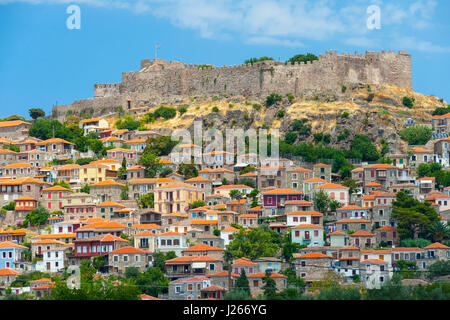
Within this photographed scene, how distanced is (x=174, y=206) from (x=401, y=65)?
30.3 meters

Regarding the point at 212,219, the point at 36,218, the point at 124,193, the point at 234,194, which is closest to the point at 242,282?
the point at 212,219

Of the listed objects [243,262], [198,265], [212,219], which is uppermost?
[212,219]

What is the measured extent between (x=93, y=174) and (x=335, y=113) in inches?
→ 806

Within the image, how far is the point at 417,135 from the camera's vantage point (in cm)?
8731

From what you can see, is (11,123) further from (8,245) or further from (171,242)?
(171,242)

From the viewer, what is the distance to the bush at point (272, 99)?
94.8 metres

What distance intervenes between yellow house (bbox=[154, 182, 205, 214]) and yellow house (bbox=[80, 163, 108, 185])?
8319 millimetres

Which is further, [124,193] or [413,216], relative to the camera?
[124,193]

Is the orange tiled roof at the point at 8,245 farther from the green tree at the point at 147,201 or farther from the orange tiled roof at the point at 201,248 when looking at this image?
the orange tiled roof at the point at 201,248

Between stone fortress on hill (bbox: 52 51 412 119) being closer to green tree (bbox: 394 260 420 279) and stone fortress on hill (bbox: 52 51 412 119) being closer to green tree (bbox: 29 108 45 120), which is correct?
green tree (bbox: 29 108 45 120)

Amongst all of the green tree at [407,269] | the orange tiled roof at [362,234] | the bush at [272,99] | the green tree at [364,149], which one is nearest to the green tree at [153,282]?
the orange tiled roof at [362,234]

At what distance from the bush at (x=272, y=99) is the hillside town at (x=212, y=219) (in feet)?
29.6

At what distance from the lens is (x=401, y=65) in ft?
322

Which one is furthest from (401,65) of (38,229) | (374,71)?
(38,229)
